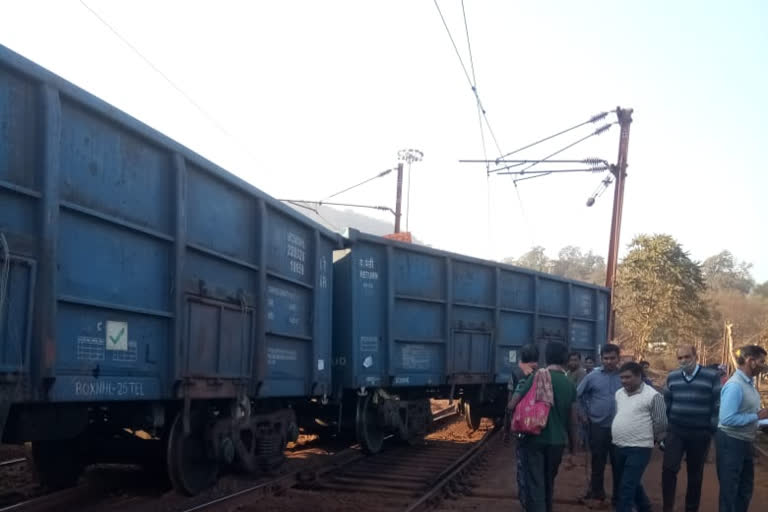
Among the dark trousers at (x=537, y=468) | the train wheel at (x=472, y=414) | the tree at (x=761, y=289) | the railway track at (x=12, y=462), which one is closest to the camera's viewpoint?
the dark trousers at (x=537, y=468)

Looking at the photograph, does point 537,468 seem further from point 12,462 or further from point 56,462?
point 12,462

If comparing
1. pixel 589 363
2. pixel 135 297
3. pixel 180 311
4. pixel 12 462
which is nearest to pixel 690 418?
pixel 180 311

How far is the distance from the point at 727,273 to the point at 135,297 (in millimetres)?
93729

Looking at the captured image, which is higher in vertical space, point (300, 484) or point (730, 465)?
point (730, 465)

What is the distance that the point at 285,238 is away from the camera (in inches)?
324

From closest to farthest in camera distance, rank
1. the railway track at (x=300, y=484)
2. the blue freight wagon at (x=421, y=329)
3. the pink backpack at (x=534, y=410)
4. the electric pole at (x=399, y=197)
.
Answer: the pink backpack at (x=534, y=410)
the railway track at (x=300, y=484)
the blue freight wagon at (x=421, y=329)
the electric pole at (x=399, y=197)

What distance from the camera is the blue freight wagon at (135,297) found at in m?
4.29

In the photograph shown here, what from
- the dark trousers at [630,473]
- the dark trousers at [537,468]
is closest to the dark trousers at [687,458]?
the dark trousers at [630,473]

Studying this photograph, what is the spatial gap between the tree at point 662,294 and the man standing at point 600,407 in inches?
1286

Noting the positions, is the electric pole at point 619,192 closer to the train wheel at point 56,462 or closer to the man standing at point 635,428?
→ the man standing at point 635,428

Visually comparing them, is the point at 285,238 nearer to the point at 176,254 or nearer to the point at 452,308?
the point at 176,254

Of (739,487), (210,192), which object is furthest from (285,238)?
(739,487)

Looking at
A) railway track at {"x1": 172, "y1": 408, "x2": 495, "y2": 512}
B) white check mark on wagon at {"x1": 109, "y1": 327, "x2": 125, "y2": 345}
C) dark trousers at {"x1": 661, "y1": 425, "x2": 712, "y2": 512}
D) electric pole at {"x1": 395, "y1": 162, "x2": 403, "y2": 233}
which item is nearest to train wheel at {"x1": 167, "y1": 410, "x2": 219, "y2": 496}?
railway track at {"x1": 172, "y1": 408, "x2": 495, "y2": 512}

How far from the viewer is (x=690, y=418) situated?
6.61 m
